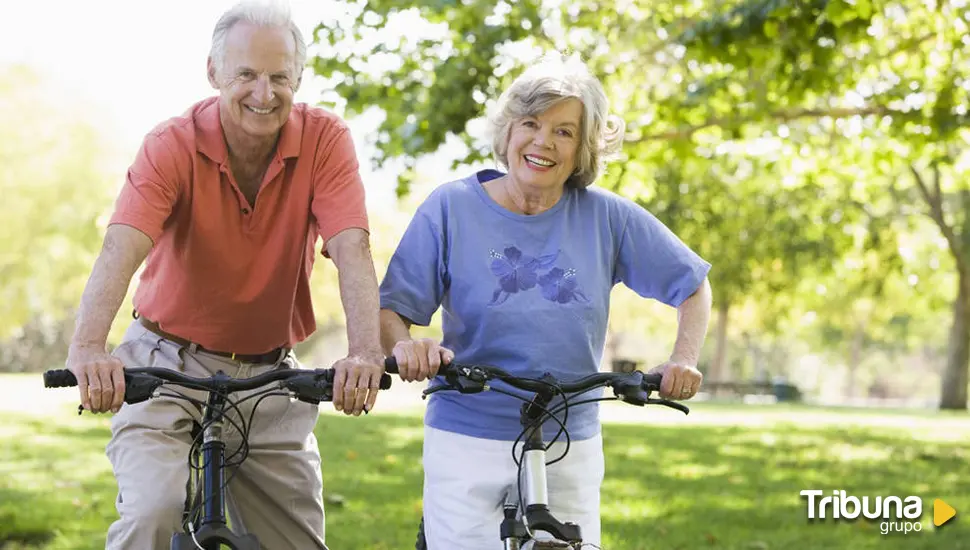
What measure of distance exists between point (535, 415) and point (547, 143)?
0.80m

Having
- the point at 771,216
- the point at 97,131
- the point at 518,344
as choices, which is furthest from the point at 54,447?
the point at 97,131

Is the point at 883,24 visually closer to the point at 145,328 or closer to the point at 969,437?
the point at 969,437

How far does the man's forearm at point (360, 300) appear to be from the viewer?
145 inches

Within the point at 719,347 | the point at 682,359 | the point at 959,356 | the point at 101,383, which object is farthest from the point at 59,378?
the point at 719,347

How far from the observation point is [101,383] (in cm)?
340

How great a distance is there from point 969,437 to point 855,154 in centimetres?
410

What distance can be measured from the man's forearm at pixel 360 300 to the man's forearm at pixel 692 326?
92cm

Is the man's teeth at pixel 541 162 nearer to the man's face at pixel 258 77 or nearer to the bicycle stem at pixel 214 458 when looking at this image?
the man's face at pixel 258 77

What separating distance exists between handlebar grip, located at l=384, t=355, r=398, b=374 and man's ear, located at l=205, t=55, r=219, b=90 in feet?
3.37

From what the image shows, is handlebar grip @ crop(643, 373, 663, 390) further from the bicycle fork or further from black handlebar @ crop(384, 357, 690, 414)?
the bicycle fork

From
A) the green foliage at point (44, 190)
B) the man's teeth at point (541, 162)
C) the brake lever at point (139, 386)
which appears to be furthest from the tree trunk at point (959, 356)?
the brake lever at point (139, 386)

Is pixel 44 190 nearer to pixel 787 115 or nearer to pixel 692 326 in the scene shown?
pixel 787 115

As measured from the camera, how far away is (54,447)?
12.5m

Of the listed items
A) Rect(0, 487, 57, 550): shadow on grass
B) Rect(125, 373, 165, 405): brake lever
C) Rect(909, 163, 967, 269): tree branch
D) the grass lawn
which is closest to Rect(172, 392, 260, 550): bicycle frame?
Rect(125, 373, 165, 405): brake lever
